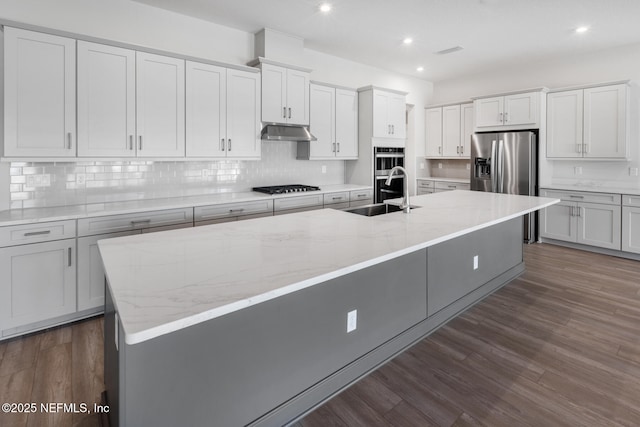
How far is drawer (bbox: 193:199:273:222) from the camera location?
11.3 ft

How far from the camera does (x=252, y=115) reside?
160 inches

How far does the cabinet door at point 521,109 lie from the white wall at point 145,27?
285 cm

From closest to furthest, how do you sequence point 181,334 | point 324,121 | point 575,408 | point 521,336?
point 181,334 → point 575,408 → point 521,336 → point 324,121

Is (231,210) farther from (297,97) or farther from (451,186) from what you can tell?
(451,186)

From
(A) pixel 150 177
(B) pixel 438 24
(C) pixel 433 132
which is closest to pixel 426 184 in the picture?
(C) pixel 433 132

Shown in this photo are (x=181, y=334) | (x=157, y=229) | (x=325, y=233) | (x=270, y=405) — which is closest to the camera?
(x=181, y=334)

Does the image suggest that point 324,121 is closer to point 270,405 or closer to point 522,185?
point 522,185

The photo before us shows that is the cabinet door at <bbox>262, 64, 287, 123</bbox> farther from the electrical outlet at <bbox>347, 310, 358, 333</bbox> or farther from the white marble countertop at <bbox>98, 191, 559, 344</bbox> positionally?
the electrical outlet at <bbox>347, 310, 358, 333</bbox>

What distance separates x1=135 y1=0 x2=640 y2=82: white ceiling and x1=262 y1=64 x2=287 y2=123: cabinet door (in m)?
0.49

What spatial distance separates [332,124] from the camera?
4.95m

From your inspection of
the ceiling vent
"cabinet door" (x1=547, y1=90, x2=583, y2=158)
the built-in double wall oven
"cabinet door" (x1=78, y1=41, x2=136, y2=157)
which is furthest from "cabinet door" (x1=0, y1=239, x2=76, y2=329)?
"cabinet door" (x1=547, y1=90, x2=583, y2=158)

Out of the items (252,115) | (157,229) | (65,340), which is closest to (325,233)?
(157,229)

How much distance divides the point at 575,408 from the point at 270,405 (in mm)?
1589

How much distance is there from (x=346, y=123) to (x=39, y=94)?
350 cm
